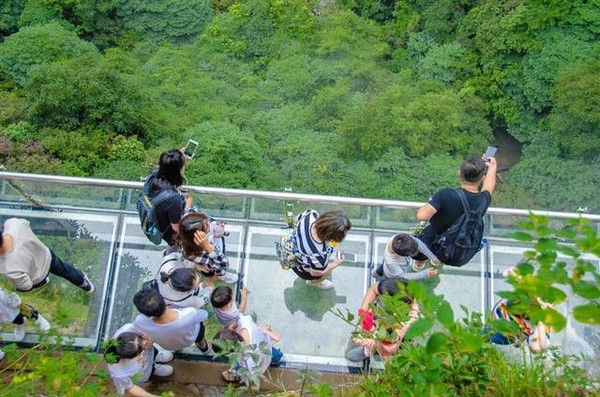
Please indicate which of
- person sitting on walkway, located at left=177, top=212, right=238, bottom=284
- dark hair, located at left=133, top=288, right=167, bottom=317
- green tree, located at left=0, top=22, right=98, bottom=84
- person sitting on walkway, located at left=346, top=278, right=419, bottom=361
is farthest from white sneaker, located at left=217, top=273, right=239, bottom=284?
green tree, located at left=0, top=22, right=98, bottom=84

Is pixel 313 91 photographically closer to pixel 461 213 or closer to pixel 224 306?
pixel 461 213

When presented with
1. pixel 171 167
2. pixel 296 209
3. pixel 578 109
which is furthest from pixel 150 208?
pixel 578 109

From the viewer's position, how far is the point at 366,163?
1417 centimetres

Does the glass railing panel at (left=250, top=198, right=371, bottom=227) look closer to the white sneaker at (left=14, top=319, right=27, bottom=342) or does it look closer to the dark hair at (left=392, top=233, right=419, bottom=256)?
the dark hair at (left=392, top=233, right=419, bottom=256)

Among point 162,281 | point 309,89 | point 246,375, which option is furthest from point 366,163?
point 246,375

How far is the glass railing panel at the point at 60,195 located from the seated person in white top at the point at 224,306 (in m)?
1.56

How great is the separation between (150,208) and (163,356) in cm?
106

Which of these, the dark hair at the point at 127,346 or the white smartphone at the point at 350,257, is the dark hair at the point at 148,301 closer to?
the dark hair at the point at 127,346

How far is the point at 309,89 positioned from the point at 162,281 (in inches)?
512

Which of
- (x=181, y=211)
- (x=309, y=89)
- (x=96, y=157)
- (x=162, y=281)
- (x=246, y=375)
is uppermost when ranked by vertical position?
(x=309, y=89)

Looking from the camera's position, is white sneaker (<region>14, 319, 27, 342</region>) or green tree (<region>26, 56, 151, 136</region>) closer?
white sneaker (<region>14, 319, 27, 342</region>)

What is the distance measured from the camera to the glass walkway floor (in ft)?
15.8

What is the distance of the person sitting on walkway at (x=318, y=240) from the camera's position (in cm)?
434

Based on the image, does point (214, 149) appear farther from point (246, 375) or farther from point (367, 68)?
point (246, 375)
